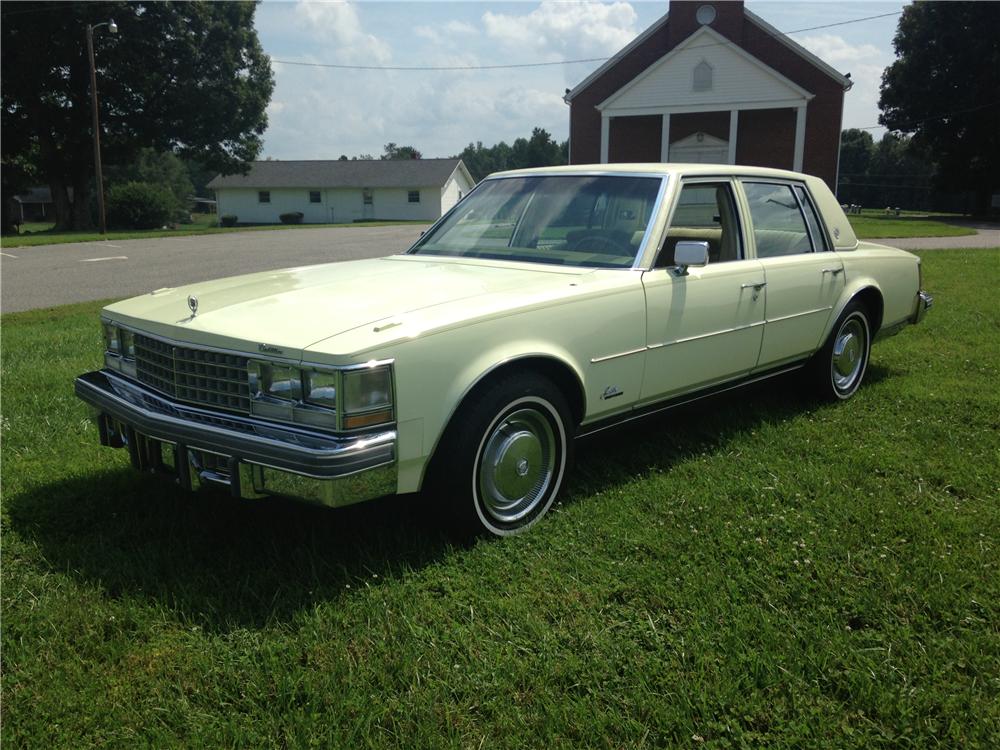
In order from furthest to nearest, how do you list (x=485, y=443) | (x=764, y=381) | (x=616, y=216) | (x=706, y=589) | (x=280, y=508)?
(x=764, y=381)
(x=616, y=216)
(x=280, y=508)
(x=485, y=443)
(x=706, y=589)

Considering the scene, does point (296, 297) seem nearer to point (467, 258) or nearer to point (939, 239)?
point (467, 258)

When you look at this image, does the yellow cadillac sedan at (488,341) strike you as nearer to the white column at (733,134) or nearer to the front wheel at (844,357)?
the front wheel at (844,357)

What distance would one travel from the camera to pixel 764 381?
198 inches

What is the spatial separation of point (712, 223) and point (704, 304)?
76 centimetres

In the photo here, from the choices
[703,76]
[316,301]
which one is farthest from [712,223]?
[703,76]

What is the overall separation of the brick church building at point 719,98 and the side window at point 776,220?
23.9m

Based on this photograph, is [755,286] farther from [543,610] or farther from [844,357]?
[543,610]

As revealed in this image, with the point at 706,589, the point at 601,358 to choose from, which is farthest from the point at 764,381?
the point at 706,589

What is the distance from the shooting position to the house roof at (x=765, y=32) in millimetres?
28581

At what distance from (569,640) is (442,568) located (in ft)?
2.24

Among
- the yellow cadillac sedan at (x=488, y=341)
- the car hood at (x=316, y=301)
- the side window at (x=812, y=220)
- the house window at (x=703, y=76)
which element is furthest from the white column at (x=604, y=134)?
the car hood at (x=316, y=301)

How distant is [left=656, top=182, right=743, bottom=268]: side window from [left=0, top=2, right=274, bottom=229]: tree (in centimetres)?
3687

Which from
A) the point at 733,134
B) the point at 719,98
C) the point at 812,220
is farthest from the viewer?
the point at 719,98

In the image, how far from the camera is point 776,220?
5.04 m
